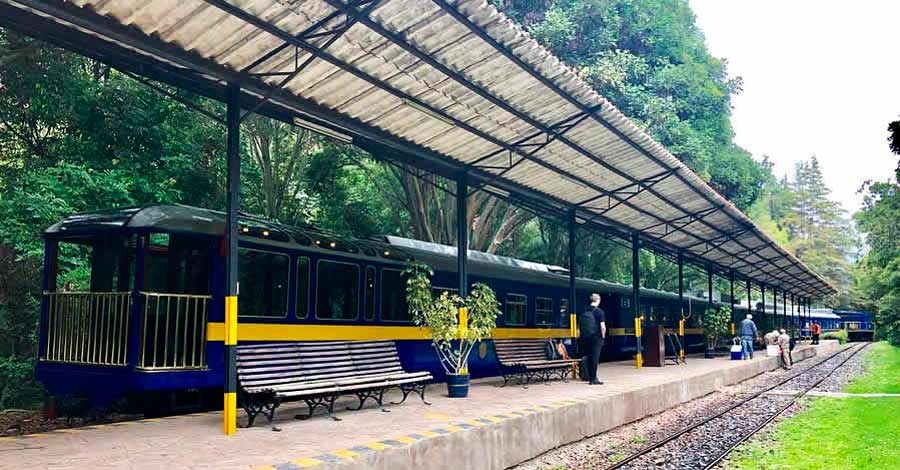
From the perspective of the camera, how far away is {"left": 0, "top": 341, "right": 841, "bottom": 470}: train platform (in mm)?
6145

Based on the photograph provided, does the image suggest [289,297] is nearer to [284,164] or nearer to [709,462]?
[709,462]

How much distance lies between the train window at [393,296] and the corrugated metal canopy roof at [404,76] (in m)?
1.98

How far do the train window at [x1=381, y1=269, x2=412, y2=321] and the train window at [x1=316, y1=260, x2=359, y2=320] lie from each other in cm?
75

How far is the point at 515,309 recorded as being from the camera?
1597 centimetres

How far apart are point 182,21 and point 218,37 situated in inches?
17.3

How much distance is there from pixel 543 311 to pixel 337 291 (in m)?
7.44

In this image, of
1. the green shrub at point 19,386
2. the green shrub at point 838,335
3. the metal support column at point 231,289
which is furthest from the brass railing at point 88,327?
the green shrub at point 838,335

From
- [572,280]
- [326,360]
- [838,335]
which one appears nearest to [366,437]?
[326,360]

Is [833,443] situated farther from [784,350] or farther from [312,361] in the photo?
[784,350]

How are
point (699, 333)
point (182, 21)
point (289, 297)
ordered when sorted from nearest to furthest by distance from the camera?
point (182, 21), point (289, 297), point (699, 333)

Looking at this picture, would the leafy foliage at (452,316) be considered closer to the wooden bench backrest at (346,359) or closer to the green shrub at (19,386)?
the wooden bench backrest at (346,359)

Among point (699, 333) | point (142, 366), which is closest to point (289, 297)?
point (142, 366)

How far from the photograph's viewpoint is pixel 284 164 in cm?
2108

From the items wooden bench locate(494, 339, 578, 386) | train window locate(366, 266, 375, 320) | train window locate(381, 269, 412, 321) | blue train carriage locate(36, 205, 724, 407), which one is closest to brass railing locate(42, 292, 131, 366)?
blue train carriage locate(36, 205, 724, 407)
